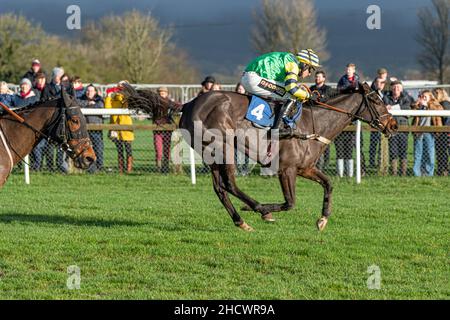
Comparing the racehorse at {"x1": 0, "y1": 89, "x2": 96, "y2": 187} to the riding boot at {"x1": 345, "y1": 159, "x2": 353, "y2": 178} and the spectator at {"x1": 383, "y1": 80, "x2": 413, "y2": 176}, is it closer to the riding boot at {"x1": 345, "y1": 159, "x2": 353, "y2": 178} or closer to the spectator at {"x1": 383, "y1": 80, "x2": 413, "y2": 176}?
the riding boot at {"x1": 345, "y1": 159, "x2": 353, "y2": 178}

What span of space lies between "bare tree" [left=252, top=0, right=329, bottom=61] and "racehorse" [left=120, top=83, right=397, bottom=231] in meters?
56.9

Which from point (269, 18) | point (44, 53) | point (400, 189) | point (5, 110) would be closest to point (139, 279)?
point (5, 110)

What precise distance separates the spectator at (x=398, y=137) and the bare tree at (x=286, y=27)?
2027 inches

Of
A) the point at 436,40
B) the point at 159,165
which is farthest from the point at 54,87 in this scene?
the point at 436,40

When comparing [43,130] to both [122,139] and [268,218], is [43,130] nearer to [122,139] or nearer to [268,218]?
[268,218]

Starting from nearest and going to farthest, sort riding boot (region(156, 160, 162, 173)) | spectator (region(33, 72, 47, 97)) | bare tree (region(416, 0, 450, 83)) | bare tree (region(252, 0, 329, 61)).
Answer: riding boot (region(156, 160, 162, 173)) < spectator (region(33, 72, 47, 97)) < bare tree (region(416, 0, 450, 83)) < bare tree (region(252, 0, 329, 61))

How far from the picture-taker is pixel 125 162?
51.9 ft

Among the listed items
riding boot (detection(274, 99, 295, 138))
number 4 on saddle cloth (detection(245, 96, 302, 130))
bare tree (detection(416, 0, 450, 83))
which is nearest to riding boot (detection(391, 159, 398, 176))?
number 4 on saddle cloth (detection(245, 96, 302, 130))

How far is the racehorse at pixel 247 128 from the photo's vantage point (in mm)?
9125

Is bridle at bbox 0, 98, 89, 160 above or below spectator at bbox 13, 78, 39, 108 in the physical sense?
below

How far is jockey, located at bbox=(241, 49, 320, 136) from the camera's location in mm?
9094

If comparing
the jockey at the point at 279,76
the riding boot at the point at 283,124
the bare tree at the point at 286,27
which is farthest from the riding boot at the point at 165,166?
the bare tree at the point at 286,27

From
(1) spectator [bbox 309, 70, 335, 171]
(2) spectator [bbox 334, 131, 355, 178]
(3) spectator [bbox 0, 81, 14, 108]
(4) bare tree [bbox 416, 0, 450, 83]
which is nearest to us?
(1) spectator [bbox 309, 70, 335, 171]

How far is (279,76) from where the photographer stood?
30.4ft
